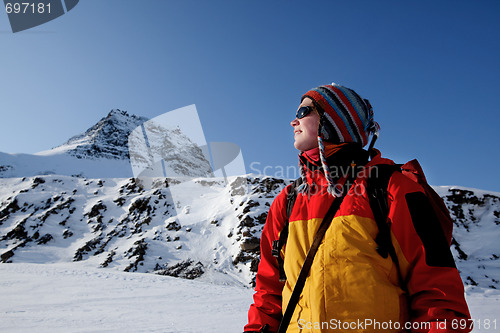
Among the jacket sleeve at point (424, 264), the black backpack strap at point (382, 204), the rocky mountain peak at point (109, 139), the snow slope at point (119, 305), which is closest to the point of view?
the jacket sleeve at point (424, 264)

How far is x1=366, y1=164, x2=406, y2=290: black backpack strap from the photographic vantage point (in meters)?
1.27

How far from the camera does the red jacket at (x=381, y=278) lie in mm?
1148

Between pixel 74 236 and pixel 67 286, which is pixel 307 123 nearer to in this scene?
pixel 67 286

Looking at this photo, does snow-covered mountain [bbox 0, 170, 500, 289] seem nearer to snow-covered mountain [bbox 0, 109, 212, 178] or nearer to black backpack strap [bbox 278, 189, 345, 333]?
black backpack strap [bbox 278, 189, 345, 333]

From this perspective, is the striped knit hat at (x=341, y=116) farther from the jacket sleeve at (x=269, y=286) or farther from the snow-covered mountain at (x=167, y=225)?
the snow-covered mountain at (x=167, y=225)

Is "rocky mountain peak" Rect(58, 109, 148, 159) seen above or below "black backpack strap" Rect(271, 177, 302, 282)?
above

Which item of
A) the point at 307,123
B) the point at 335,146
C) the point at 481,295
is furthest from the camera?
the point at 481,295

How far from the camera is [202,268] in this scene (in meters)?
18.8

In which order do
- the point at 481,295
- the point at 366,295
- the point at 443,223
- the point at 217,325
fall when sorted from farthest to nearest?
the point at 481,295, the point at 217,325, the point at 443,223, the point at 366,295

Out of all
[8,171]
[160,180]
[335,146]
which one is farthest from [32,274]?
[8,171]

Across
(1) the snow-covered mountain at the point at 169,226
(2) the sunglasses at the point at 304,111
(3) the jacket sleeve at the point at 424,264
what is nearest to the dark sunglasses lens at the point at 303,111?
(2) the sunglasses at the point at 304,111

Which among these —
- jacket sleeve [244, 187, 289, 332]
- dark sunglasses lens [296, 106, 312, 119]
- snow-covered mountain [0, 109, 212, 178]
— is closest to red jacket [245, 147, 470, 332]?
jacket sleeve [244, 187, 289, 332]

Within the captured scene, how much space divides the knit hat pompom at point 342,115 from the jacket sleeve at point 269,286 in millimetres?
540

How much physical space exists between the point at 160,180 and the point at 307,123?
34013 millimetres
